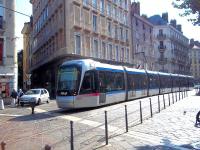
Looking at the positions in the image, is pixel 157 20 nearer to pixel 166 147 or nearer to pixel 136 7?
pixel 136 7

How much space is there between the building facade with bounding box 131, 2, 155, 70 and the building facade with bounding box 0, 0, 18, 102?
25.0 metres

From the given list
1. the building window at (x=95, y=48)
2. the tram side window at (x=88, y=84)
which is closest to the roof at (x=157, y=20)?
the building window at (x=95, y=48)

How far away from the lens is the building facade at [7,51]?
3095 centimetres

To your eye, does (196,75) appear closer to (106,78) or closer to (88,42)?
(88,42)

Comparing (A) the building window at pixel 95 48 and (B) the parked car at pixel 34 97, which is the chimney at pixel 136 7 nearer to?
(A) the building window at pixel 95 48

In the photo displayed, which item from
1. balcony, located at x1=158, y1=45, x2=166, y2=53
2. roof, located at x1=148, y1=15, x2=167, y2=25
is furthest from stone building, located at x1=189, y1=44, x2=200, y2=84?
balcony, located at x1=158, y1=45, x2=166, y2=53

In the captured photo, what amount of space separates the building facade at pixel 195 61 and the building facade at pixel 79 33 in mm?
68396

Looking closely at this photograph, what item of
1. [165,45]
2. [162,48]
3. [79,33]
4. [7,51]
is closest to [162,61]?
[162,48]

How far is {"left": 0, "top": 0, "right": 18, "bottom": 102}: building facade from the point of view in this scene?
30953mm

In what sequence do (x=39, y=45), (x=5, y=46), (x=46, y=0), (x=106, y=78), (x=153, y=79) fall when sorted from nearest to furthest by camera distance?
(x=106, y=78), (x=5, y=46), (x=153, y=79), (x=46, y=0), (x=39, y=45)

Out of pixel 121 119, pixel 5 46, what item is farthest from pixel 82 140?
pixel 5 46

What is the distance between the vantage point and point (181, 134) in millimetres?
10430

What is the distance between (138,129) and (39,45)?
4299 centimetres

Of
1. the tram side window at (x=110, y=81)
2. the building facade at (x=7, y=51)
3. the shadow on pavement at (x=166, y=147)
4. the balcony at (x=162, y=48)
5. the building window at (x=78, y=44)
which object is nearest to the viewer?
the shadow on pavement at (x=166, y=147)
